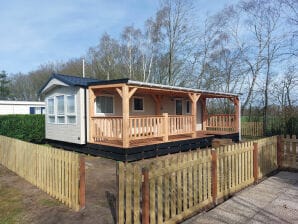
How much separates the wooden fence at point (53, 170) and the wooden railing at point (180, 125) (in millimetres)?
6729

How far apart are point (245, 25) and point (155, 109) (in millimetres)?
19684

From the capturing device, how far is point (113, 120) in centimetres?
1055

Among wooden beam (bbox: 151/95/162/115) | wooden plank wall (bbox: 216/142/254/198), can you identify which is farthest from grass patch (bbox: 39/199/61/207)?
wooden beam (bbox: 151/95/162/115)

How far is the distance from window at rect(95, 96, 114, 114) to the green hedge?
5.20 meters

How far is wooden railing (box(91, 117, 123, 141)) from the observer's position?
1047 cm

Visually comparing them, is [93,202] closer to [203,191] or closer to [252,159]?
[203,191]

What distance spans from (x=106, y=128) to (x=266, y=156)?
21.5 ft

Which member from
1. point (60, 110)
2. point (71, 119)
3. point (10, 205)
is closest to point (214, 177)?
point (10, 205)

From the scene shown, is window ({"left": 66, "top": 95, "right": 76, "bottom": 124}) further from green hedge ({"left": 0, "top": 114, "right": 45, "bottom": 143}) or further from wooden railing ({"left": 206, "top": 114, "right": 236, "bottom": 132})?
wooden railing ({"left": 206, "top": 114, "right": 236, "bottom": 132})

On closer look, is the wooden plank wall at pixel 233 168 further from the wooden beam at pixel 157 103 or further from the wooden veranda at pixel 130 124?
the wooden beam at pixel 157 103

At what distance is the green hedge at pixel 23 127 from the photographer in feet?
46.0

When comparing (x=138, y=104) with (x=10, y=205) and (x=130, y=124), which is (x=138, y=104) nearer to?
(x=130, y=124)

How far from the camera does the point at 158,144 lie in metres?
10.8

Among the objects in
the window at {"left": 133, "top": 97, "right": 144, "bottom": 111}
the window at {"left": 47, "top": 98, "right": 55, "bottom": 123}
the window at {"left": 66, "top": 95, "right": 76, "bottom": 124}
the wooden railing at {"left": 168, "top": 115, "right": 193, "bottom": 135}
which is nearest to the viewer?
the window at {"left": 66, "top": 95, "right": 76, "bottom": 124}
